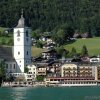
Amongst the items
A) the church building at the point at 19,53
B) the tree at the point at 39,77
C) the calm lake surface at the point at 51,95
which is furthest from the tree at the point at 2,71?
the calm lake surface at the point at 51,95

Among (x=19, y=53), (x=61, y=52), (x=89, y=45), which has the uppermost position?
(x=89, y=45)

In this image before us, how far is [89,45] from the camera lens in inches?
4606

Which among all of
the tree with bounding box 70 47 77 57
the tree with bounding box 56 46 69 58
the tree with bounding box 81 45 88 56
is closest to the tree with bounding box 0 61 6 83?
the tree with bounding box 70 47 77 57

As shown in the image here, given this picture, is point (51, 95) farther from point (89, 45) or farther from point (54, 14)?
point (54, 14)

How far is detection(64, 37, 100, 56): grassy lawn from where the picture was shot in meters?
115

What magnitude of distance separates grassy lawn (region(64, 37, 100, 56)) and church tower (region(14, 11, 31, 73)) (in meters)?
20.2

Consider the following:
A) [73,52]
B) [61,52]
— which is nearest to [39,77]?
[73,52]

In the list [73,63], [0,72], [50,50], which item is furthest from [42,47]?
[0,72]

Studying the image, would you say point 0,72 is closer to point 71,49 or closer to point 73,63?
point 73,63

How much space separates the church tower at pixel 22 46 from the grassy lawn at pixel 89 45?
794 inches

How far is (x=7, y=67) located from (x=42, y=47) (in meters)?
24.8

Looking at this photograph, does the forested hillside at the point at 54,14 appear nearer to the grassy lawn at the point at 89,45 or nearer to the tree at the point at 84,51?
the grassy lawn at the point at 89,45

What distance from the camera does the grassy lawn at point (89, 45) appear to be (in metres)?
115

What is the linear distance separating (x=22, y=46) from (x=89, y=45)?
23.6m
